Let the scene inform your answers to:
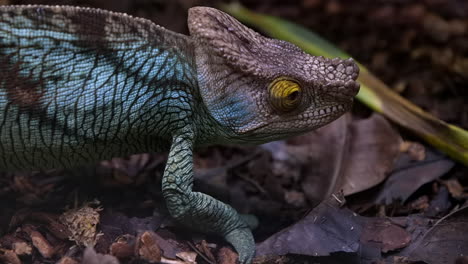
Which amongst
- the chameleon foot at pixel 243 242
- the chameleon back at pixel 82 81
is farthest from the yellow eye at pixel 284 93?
the chameleon foot at pixel 243 242

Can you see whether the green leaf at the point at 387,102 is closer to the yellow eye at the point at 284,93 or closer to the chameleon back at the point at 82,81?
the yellow eye at the point at 284,93

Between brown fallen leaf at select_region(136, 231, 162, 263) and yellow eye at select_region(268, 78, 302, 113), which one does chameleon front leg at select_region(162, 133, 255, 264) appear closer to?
brown fallen leaf at select_region(136, 231, 162, 263)

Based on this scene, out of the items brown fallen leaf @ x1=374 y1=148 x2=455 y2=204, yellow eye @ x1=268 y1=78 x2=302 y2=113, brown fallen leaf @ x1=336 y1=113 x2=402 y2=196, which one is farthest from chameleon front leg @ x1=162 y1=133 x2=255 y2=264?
brown fallen leaf @ x1=374 y1=148 x2=455 y2=204

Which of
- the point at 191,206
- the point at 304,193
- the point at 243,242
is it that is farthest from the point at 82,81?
the point at 304,193

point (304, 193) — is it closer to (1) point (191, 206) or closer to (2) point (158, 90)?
(1) point (191, 206)

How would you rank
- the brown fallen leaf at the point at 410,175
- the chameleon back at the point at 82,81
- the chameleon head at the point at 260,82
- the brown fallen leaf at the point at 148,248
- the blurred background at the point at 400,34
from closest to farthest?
the brown fallen leaf at the point at 148,248 → the chameleon back at the point at 82,81 → the chameleon head at the point at 260,82 → the brown fallen leaf at the point at 410,175 → the blurred background at the point at 400,34

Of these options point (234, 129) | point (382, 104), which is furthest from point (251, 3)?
point (234, 129)

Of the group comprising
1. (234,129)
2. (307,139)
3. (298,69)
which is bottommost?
(307,139)

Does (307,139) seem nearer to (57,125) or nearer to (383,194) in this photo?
(383,194)
